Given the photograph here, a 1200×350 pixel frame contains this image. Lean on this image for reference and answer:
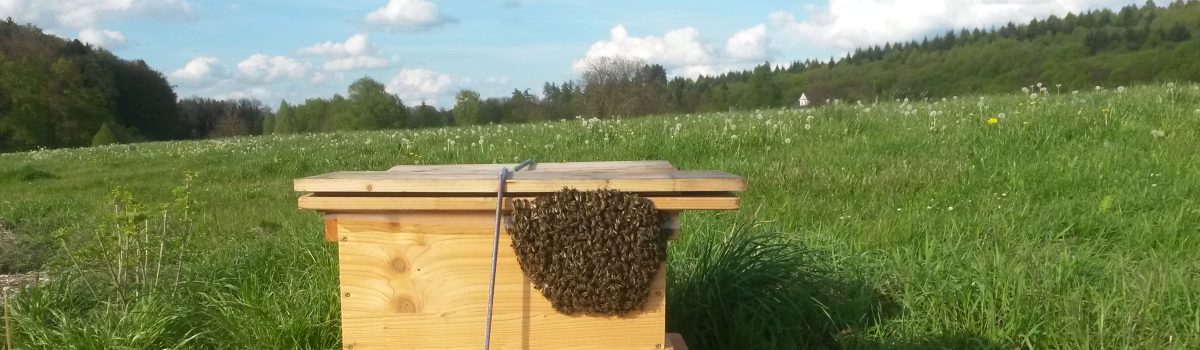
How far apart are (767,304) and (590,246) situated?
1.51m

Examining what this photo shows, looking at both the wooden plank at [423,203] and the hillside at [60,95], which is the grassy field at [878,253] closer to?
the wooden plank at [423,203]

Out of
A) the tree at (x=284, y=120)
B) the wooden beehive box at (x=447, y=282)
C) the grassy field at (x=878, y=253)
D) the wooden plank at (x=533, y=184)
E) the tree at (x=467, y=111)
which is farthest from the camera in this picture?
the tree at (x=284, y=120)

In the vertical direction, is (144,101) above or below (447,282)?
above

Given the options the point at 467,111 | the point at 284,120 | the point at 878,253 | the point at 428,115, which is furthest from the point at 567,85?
the point at 878,253

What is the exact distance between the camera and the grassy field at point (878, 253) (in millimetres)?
3309

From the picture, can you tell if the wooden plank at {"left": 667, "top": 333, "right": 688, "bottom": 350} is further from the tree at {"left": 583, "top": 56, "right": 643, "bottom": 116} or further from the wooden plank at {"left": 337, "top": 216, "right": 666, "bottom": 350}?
the tree at {"left": 583, "top": 56, "right": 643, "bottom": 116}

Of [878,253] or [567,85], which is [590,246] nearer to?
[878,253]

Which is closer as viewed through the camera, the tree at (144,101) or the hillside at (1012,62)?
the hillside at (1012,62)

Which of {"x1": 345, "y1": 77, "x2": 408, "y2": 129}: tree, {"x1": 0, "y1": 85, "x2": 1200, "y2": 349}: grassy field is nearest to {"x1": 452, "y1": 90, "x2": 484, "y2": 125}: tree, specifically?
{"x1": 345, "y1": 77, "x2": 408, "y2": 129}: tree

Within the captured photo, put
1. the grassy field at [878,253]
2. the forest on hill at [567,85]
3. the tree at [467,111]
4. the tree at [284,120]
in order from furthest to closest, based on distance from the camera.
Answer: the tree at [284,120] → the tree at [467,111] → the forest on hill at [567,85] → the grassy field at [878,253]

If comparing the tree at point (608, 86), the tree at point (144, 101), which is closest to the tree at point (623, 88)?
the tree at point (608, 86)

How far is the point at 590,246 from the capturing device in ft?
7.34

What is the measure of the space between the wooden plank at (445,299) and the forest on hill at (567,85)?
3491cm

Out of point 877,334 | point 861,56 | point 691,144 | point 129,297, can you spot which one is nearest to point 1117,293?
point 877,334
